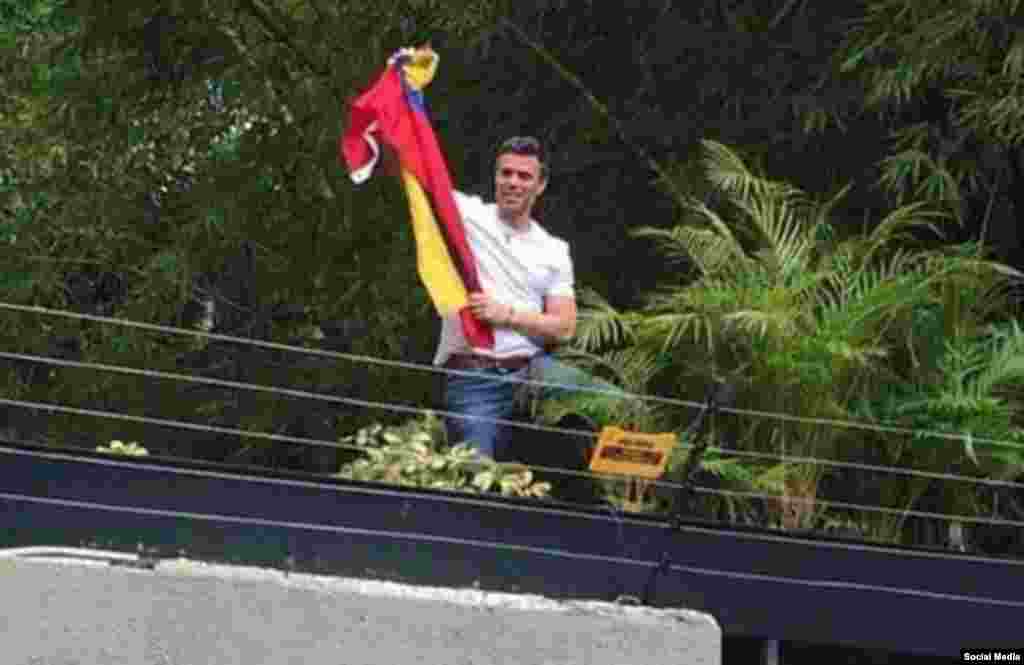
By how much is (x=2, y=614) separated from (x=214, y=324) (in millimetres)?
5260

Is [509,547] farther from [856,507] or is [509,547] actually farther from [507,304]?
[856,507]

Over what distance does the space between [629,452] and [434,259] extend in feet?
3.25

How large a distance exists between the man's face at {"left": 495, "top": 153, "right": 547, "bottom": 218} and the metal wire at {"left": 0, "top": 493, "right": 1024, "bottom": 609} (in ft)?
3.95

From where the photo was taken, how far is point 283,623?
471 centimetres

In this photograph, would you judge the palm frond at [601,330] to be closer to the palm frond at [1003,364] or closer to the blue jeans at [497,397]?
the blue jeans at [497,397]

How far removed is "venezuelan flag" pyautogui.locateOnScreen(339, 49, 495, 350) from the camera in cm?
586

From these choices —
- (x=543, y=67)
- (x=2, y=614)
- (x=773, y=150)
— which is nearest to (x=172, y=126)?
(x=543, y=67)

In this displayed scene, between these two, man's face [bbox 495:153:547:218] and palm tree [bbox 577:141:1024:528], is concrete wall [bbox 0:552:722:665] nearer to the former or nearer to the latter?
palm tree [bbox 577:141:1024:528]

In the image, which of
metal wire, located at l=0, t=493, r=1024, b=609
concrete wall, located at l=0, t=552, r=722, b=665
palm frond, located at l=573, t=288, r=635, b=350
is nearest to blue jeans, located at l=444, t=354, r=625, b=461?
palm frond, located at l=573, t=288, r=635, b=350

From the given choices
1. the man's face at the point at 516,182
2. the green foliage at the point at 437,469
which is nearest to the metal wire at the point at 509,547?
the green foliage at the point at 437,469

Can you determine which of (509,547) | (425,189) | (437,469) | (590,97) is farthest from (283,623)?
(590,97)

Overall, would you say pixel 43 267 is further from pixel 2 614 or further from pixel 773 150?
pixel 2 614

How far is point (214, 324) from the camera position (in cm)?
983

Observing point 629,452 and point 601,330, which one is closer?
point 629,452
